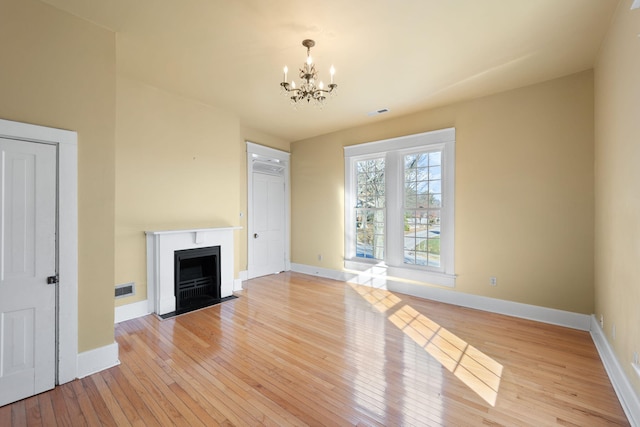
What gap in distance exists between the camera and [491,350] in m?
2.79

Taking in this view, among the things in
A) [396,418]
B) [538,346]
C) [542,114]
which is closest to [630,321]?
[538,346]

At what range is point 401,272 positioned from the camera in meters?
4.72

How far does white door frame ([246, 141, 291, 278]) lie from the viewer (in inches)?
213

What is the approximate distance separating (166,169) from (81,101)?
159 centimetres

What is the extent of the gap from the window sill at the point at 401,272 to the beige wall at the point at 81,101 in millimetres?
3880

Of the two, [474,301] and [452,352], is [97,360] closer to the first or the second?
[452,352]

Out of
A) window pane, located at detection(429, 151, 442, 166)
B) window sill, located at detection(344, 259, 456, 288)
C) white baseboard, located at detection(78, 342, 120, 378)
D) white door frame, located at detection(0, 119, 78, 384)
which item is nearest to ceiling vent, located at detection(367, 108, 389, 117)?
window pane, located at detection(429, 151, 442, 166)

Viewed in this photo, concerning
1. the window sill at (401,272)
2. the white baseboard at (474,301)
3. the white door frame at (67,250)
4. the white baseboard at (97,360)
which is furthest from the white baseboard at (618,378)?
the white door frame at (67,250)

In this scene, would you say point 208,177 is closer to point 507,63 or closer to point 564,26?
point 507,63

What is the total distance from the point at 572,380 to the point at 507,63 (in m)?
3.18

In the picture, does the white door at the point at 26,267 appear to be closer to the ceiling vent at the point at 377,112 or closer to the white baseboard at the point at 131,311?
the white baseboard at the point at 131,311

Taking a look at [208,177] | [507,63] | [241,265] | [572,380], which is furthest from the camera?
[241,265]

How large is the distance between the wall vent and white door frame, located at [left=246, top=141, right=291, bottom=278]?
2.14 m

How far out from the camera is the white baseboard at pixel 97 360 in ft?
7.69
